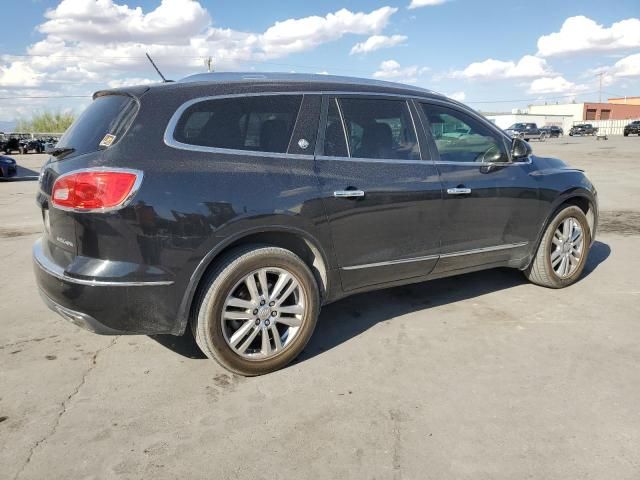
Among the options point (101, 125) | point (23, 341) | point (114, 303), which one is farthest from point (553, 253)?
point (23, 341)

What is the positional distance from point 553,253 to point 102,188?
13.0ft

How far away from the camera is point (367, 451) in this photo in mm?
2533

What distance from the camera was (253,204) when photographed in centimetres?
307

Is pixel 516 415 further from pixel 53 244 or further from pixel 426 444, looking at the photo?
pixel 53 244

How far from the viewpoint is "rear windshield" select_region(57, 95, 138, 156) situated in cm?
298

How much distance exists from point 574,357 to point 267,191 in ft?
7.67

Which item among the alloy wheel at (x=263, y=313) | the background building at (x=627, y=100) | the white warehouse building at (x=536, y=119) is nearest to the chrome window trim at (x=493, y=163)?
the alloy wheel at (x=263, y=313)

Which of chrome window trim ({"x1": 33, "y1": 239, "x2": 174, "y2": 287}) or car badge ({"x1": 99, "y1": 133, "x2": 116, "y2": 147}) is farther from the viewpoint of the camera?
car badge ({"x1": 99, "y1": 133, "x2": 116, "y2": 147})

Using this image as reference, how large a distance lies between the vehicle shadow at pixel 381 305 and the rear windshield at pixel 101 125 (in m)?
1.51

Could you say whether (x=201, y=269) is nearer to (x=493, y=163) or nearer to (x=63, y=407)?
(x=63, y=407)

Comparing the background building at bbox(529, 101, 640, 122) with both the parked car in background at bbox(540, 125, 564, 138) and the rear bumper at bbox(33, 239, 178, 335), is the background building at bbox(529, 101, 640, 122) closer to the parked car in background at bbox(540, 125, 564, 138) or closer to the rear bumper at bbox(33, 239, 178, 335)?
the parked car in background at bbox(540, 125, 564, 138)

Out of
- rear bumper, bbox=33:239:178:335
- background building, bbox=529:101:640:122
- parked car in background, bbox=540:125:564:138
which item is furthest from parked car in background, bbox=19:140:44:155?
background building, bbox=529:101:640:122

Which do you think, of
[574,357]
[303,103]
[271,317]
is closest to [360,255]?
[271,317]

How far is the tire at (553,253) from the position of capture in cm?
478
